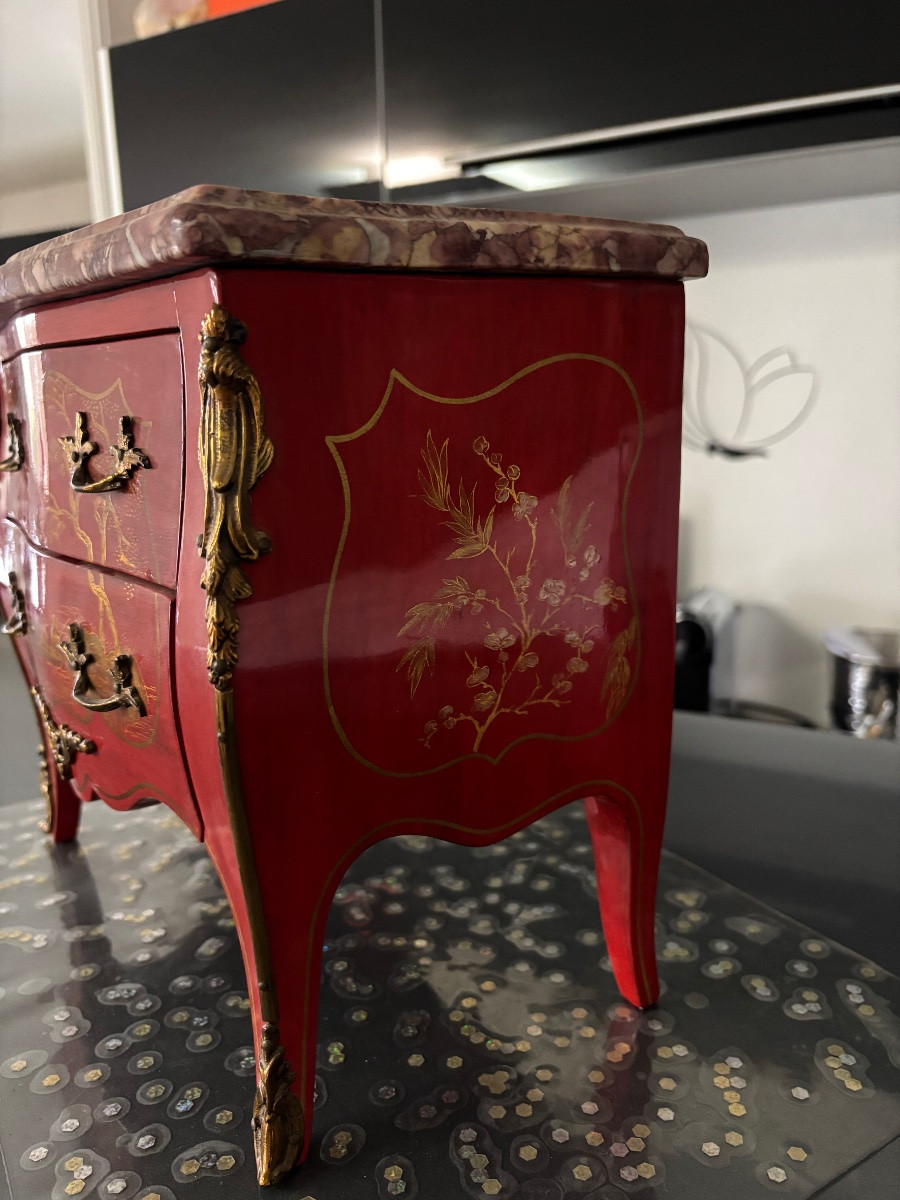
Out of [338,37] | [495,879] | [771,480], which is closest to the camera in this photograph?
[495,879]

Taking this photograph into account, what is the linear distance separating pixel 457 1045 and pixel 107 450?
0.68 meters

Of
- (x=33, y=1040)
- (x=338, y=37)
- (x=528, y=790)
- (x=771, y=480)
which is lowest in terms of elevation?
(x=33, y=1040)

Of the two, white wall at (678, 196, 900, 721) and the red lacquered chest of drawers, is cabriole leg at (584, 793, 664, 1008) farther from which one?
white wall at (678, 196, 900, 721)

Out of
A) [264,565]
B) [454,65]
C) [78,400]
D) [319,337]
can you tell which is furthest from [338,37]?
[264,565]

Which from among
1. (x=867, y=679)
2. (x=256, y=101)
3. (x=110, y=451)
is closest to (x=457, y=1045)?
(x=110, y=451)

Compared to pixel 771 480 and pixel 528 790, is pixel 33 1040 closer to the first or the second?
pixel 528 790

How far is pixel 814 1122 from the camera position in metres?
0.85

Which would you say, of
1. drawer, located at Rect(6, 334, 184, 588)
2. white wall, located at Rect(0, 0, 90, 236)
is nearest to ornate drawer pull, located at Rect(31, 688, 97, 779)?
drawer, located at Rect(6, 334, 184, 588)

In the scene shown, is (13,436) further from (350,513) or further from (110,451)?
(350,513)

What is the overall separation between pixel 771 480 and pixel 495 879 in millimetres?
1065

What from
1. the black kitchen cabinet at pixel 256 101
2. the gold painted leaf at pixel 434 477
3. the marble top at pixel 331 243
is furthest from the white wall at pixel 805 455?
the gold painted leaf at pixel 434 477

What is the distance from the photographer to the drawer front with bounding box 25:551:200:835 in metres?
0.82

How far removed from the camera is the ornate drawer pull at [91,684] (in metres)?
0.86

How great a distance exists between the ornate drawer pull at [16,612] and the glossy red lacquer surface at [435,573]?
1.60 ft
